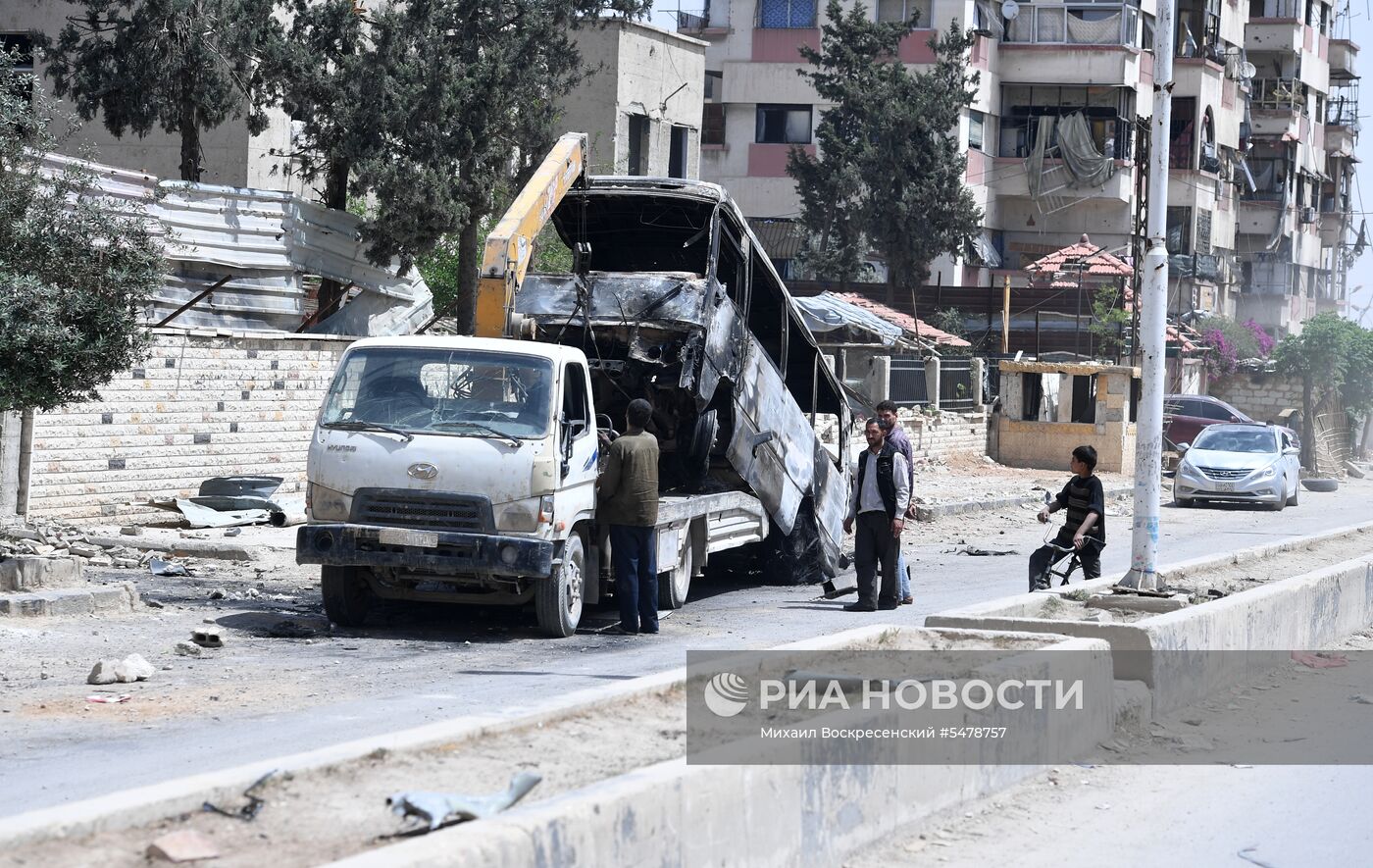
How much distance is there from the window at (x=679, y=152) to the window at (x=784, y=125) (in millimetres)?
11133

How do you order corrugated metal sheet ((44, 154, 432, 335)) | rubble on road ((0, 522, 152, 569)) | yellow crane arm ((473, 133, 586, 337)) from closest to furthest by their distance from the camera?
yellow crane arm ((473, 133, 586, 337)) < rubble on road ((0, 522, 152, 569)) < corrugated metal sheet ((44, 154, 432, 335))

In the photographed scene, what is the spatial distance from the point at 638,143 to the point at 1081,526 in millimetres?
26889

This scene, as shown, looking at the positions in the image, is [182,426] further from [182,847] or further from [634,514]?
[182,847]

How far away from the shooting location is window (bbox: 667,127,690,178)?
131 feet

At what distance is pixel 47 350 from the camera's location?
12.1 meters

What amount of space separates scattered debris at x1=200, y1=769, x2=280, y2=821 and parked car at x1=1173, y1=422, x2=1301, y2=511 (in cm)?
2717

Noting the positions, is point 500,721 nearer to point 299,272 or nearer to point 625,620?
point 625,620

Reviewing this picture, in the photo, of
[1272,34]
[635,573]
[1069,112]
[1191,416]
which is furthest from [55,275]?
[1272,34]

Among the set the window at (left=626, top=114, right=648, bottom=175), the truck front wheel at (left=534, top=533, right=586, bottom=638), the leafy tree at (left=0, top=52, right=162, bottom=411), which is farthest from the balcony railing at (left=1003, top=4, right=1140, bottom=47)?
the truck front wheel at (left=534, top=533, right=586, bottom=638)

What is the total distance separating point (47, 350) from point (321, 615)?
2894 millimetres

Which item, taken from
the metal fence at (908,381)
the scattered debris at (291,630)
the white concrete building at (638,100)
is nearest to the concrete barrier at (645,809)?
the scattered debris at (291,630)

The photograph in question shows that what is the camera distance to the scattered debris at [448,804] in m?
4.61

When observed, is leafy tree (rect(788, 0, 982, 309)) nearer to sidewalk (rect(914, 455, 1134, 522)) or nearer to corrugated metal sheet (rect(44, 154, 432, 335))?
sidewalk (rect(914, 455, 1134, 522))

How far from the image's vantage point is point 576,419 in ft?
39.6
